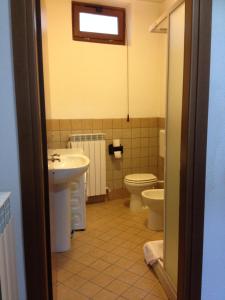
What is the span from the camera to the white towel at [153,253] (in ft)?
6.68

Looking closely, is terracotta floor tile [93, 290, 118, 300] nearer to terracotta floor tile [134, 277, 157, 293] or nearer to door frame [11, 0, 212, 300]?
terracotta floor tile [134, 277, 157, 293]

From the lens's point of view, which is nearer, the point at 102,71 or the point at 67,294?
the point at 67,294

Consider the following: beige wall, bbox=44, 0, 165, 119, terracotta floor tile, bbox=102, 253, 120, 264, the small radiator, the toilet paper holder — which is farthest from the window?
terracotta floor tile, bbox=102, 253, 120, 264

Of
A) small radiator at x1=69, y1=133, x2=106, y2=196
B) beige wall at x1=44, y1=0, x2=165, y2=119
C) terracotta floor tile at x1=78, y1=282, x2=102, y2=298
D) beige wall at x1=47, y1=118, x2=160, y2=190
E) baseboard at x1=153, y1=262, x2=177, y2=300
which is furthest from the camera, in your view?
beige wall at x1=47, y1=118, x2=160, y2=190

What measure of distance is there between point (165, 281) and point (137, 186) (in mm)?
1410

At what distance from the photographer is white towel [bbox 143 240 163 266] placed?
6.68ft

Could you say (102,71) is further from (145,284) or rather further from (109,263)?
(145,284)

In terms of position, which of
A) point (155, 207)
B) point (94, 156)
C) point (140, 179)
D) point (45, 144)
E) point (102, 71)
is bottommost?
point (155, 207)

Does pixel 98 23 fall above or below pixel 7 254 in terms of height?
above

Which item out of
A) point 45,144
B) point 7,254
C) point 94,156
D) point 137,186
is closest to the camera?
point 7,254

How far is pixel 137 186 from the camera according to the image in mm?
3152

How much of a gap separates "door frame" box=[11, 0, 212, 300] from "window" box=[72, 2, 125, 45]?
2242 mm

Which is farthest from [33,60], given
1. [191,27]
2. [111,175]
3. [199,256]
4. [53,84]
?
[111,175]

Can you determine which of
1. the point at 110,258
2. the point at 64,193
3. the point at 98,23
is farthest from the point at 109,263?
the point at 98,23
